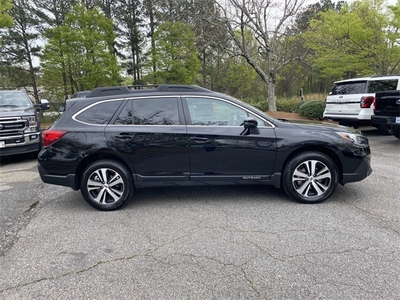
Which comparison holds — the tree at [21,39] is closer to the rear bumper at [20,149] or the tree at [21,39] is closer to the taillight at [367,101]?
the rear bumper at [20,149]

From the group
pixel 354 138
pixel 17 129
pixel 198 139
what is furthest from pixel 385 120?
pixel 17 129

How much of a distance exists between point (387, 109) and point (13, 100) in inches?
395

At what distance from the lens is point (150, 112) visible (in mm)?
3781

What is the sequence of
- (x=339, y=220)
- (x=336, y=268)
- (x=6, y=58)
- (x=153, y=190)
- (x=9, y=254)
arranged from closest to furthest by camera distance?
1. (x=336, y=268)
2. (x=9, y=254)
3. (x=339, y=220)
4. (x=153, y=190)
5. (x=6, y=58)

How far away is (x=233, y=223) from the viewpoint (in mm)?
3285


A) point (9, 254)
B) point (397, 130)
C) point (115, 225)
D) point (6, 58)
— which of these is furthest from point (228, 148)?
point (6, 58)

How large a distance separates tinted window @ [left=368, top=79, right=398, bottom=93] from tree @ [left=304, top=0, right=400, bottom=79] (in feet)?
19.4

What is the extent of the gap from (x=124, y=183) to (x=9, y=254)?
4.77 feet

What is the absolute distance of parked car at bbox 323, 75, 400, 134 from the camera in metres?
7.95

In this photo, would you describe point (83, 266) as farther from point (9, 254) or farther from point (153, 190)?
point (153, 190)

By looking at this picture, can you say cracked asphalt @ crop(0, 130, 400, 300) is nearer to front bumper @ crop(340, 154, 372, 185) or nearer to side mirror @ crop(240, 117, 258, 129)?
front bumper @ crop(340, 154, 372, 185)

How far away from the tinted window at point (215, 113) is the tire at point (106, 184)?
1246 millimetres

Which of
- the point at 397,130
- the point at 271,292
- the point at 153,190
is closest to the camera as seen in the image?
the point at 271,292

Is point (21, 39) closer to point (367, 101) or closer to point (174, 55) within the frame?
point (174, 55)
